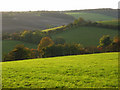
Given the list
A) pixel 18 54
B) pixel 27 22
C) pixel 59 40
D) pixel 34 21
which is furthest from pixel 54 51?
pixel 34 21

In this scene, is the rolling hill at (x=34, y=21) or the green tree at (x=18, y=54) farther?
the rolling hill at (x=34, y=21)

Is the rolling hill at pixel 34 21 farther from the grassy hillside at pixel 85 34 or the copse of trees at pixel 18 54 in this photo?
the copse of trees at pixel 18 54

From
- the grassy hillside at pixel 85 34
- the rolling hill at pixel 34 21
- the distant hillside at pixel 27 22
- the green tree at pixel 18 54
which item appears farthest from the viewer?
the rolling hill at pixel 34 21

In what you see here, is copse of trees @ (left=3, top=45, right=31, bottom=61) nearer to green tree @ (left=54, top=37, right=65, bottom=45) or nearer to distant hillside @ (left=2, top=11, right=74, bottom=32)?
green tree @ (left=54, top=37, right=65, bottom=45)

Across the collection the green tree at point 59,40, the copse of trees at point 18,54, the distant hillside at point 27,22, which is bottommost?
the copse of trees at point 18,54

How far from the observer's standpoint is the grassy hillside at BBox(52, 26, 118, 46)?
91.1 m

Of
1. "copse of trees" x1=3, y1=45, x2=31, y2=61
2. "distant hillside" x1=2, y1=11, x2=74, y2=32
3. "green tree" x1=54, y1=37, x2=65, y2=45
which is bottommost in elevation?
"copse of trees" x1=3, y1=45, x2=31, y2=61

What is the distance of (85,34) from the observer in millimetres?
A: 100250

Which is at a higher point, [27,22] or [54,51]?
[27,22]

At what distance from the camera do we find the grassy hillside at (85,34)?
91.1 meters

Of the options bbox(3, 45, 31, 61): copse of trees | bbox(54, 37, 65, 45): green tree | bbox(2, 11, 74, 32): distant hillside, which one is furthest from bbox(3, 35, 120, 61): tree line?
bbox(2, 11, 74, 32): distant hillside

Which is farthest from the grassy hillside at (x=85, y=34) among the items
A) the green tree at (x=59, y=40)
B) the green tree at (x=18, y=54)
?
the green tree at (x=18, y=54)

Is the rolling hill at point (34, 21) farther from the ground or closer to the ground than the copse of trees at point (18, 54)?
farther from the ground

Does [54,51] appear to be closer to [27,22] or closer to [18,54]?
[18,54]
